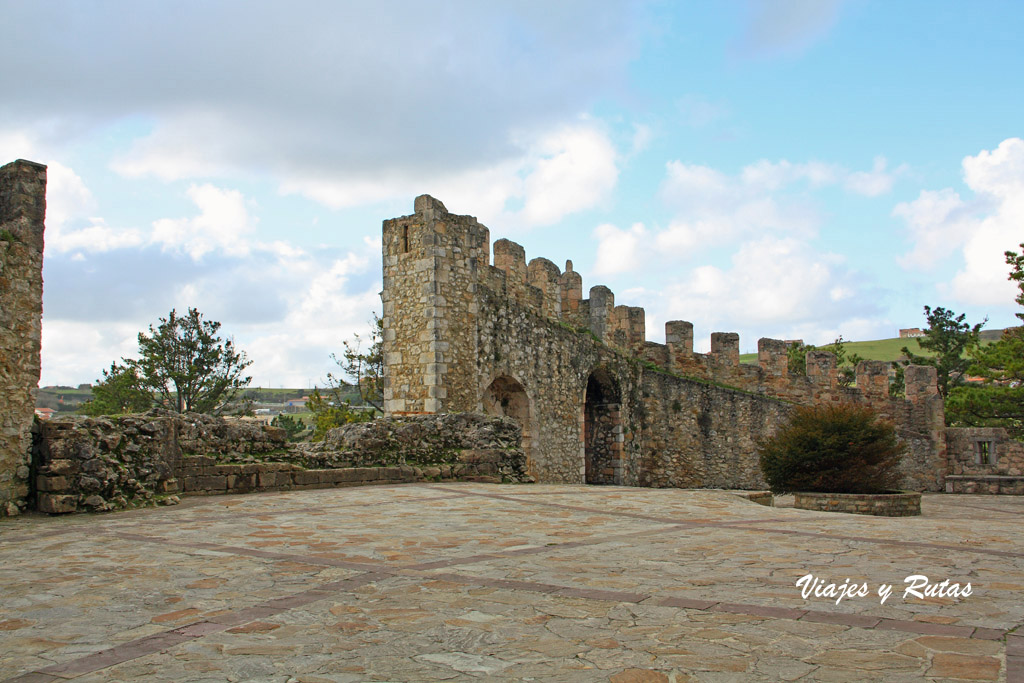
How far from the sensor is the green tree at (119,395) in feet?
107

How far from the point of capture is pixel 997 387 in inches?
938

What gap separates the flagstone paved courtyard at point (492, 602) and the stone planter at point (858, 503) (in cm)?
331

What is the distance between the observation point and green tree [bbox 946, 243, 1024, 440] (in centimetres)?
2125

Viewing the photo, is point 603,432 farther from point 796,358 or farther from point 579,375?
point 796,358

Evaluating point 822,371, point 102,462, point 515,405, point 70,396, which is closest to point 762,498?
point 515,405

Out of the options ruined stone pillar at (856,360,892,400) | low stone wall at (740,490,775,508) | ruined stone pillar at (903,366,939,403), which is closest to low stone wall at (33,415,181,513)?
low stone wall at (740,490,775,508)

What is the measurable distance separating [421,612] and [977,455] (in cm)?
2637

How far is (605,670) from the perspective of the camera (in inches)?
113

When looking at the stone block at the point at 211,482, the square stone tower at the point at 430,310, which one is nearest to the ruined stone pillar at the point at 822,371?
the square stone tower at the point at 430,310

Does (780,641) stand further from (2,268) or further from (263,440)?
(263,440)

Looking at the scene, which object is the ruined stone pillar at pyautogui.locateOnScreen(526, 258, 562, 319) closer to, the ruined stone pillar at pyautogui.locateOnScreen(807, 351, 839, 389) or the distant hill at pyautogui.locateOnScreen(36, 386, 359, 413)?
the ruined stone pillar at pyautogui.locateOnScreen(807, 351, 839, 389)

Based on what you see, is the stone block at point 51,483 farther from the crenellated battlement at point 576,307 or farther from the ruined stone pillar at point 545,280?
the ruined stone pillar at point 545,280

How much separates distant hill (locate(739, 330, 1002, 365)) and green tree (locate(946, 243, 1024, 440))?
4032 centimetres

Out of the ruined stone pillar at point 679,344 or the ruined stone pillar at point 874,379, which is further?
the ruined stone pillar at point 874,379
